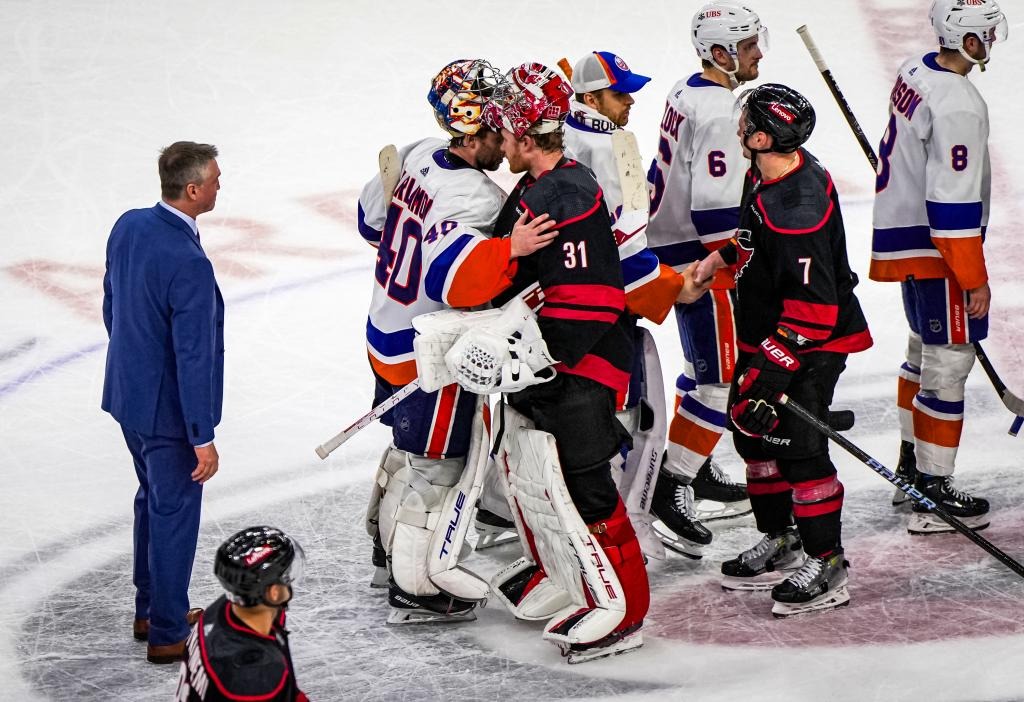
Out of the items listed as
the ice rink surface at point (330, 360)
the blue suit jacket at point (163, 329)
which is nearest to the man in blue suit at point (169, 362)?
the blue suit jacket at point (163, 329)

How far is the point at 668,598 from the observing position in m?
4.16

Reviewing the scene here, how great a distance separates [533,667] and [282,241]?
3.52 meters

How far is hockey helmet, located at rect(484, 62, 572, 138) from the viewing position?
11.7 ft

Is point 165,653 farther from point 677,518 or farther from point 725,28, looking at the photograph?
Answer: point 725,28

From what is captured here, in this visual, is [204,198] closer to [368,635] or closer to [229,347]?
[368,635]

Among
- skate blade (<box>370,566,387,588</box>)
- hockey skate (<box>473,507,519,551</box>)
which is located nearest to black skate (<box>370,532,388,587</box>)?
skate blade (<box>370,566,387,588</box>)

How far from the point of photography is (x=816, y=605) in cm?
396

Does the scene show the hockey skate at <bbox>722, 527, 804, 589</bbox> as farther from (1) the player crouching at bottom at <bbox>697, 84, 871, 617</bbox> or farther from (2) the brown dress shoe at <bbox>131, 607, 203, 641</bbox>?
(2) the brown dress shoe at <bbox>131, 607, 203, 641</bbox>

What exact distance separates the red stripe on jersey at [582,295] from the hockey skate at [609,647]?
891mm

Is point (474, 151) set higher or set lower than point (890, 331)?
higher

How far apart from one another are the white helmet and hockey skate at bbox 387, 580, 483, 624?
2261 mm

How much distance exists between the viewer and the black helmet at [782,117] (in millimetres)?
3727

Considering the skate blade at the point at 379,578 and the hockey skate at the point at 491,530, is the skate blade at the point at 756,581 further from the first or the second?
the skate blade at the point at 379,578

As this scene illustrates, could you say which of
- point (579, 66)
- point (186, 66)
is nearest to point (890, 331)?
point (579, 66)
